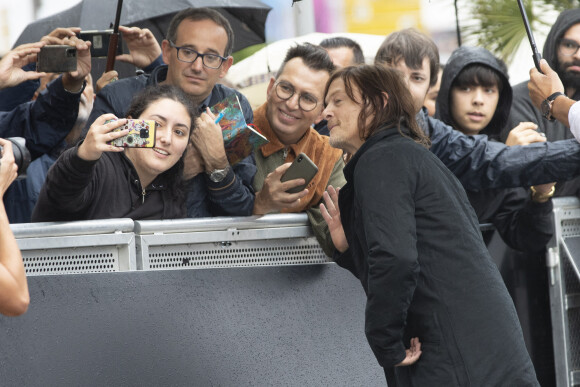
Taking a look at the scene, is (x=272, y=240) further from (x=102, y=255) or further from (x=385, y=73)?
(x=385, y=73)

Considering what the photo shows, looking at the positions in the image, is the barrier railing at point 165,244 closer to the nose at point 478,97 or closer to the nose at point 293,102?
the nose at point 293,102

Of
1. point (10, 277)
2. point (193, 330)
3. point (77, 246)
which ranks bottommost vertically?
point (193, 330)

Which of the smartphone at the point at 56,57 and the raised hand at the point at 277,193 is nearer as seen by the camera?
the raised hand at the point at 277,193

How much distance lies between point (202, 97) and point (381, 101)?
1489 millimetres

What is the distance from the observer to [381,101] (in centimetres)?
370

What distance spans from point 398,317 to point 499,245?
2.34m

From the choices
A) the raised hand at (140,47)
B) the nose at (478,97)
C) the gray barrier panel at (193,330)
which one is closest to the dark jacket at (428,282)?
the gray barrier panel at (193,330)

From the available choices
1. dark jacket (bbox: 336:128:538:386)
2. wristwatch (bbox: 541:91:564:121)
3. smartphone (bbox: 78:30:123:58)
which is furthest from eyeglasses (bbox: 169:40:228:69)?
wristwatch (bbox: 541:91:564:121)

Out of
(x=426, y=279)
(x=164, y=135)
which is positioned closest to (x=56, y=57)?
(x=164, y=135)

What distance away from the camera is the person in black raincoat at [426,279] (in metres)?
3.28

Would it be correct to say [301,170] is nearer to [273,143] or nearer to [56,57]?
[273,143]

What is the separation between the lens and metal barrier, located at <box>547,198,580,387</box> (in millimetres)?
5312

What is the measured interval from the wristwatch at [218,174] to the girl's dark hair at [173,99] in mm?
148

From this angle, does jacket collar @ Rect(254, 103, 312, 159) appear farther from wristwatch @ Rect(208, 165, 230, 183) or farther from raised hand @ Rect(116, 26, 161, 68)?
raised hand @ Rect(116, 26, 161, 68)
